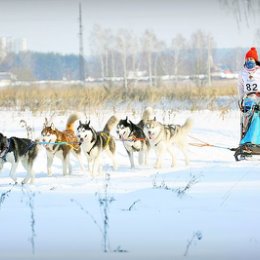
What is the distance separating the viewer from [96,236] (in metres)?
4.01

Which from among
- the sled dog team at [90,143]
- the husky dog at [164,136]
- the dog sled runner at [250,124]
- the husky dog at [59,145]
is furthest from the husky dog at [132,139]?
the dog sled runner at [250,124]

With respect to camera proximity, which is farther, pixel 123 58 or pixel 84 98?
pixel 123 58

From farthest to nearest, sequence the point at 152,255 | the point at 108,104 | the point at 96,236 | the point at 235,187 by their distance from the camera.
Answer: the point at 108,104
the point at 235,187
the point at 96,236
the point at 152,255

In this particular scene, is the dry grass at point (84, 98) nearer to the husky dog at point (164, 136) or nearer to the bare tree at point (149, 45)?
the husky dog at point (164, 136)

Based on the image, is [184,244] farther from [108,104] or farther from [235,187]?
[108,104]

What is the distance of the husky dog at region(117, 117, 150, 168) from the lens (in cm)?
895

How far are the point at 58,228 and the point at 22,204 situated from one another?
90 cm

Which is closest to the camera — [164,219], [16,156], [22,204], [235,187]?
[164,219]

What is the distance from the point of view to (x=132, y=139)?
8.94 meters

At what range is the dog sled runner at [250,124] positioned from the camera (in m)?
7.77

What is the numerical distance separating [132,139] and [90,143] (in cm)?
103

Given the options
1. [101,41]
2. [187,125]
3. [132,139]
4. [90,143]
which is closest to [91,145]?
[90,143]

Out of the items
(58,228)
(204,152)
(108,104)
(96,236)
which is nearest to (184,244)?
(96,236)

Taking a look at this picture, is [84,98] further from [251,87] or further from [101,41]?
[101,41]
